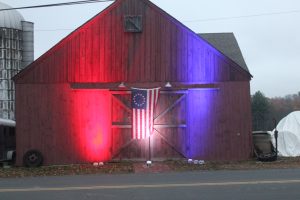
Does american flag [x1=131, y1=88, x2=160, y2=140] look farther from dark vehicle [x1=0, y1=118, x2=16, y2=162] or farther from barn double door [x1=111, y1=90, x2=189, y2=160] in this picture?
dark vehicle [x1=0, y1=118, x2=16, y2=162]

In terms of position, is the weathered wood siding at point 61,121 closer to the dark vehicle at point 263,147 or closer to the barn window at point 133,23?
the barn window at point 133,23

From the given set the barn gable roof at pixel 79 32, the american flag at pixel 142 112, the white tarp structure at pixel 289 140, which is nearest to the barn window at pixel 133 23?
the barn gable roof at pixel 79 32

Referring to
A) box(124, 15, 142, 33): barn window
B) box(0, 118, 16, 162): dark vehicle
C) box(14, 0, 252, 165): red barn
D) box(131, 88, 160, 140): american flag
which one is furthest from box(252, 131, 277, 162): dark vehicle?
box(0, 118, 16, 162): dark vehicle

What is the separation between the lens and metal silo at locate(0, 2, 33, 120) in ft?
131

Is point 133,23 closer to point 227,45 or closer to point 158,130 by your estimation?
point 158,130

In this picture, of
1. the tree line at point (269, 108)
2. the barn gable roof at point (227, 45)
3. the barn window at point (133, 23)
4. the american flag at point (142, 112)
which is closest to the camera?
the american flag at point (142, 112)

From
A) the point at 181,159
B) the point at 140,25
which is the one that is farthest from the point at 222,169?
the point at 140,25

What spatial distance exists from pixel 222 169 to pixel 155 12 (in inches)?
320

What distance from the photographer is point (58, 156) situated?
23.2m

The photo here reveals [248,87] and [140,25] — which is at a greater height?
[140,25]

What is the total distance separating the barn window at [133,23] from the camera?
23.5m

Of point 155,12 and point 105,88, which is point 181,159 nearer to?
point 105,88

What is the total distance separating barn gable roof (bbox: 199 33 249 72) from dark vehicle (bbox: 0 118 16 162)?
12532 millimetres

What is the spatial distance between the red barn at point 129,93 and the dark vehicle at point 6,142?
2.16 metres
